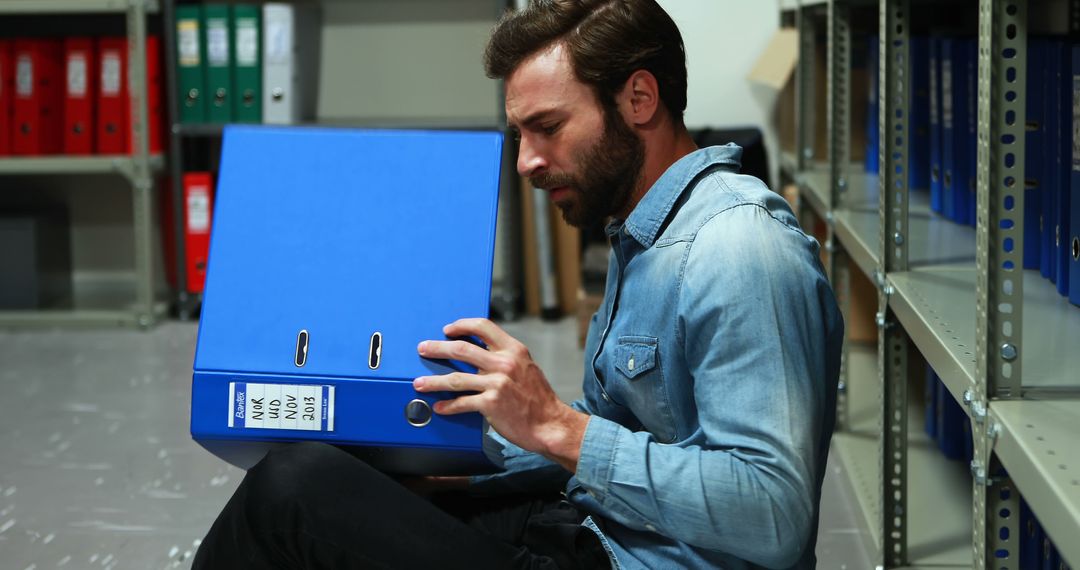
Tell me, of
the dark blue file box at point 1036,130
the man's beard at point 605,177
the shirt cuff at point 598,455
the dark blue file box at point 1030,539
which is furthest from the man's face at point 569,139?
the dark blue file box at point 1030,539

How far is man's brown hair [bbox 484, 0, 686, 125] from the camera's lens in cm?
123

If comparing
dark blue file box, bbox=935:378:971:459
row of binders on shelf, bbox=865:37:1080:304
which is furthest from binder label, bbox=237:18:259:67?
dark blue file box, bbox=935:378:971:459

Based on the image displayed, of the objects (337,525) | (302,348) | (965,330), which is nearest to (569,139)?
(302,348)

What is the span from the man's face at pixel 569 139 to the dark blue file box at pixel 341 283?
4 centimetres

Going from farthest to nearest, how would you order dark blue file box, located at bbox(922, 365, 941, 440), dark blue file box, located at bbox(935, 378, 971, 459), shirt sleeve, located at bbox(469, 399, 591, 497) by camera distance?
dark blue file box, located at bbox(922, 365, 941, 440) → dark blue file box, located at bbox(935, 378, 971, 459) → shirt sleeve, located at bbox(469, 399, 591, 497)

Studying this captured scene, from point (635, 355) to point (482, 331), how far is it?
0.15m

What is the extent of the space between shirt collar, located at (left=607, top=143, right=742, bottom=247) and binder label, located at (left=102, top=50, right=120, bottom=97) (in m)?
3.44

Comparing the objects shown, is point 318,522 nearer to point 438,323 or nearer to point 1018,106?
point 438,323

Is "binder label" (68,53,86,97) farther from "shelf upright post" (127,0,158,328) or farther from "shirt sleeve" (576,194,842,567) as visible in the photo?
"shirt sleeve" (576,194,842,567)

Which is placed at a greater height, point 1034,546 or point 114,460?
point 1034,546

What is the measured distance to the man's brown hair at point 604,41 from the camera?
1.23 metres

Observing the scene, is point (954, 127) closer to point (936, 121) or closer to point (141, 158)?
point (936, 121)

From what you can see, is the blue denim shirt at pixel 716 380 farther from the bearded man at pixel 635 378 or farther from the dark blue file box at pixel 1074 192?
the dark blue file box at pixel 1074 192

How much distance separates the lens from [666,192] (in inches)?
49.4
